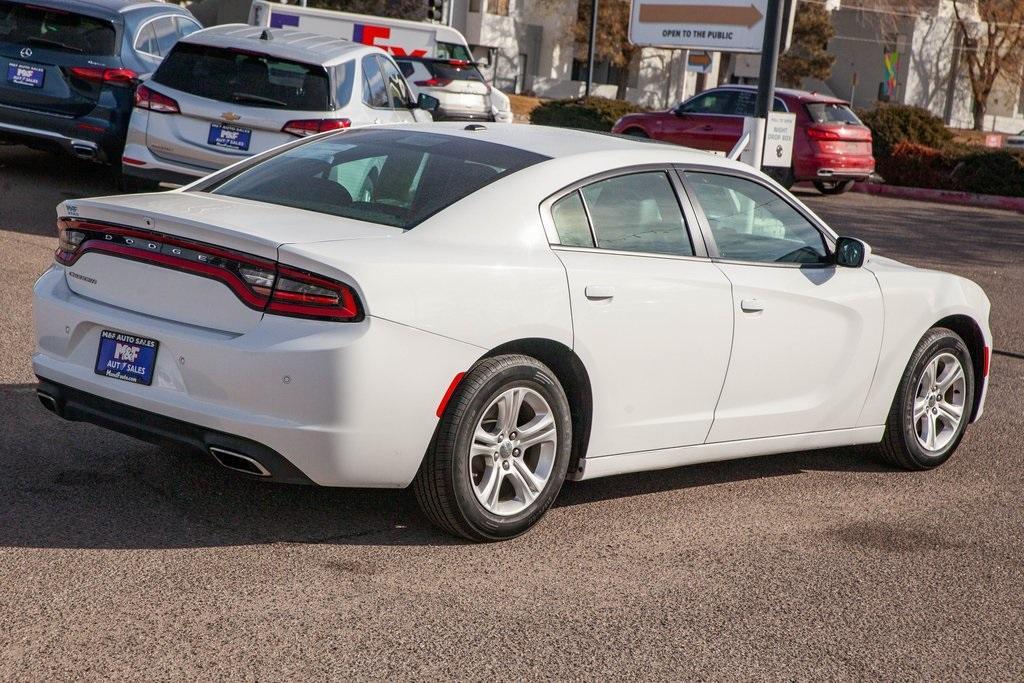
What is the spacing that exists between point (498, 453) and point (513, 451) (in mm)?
76

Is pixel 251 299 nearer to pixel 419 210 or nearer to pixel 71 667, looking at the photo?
pixel 419 210

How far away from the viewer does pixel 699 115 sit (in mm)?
22562

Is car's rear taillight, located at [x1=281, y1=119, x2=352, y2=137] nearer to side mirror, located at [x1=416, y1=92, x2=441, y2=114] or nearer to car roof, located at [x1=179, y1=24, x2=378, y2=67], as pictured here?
car roof, located at [x1=179, y1=24, x2=378, y2=67]

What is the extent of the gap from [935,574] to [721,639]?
127 cm

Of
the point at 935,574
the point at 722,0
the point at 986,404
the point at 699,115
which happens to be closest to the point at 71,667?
the point at 935,574

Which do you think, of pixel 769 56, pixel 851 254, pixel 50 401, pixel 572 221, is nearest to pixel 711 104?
pixel 769 56

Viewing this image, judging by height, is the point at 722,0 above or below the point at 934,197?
above

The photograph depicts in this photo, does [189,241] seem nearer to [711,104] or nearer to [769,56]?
[769,56]

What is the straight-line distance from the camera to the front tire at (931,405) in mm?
6836

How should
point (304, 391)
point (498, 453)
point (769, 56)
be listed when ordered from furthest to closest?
point (769, 56) → point (498, 453) → point (304, 391)

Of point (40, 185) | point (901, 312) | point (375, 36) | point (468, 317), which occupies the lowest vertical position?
point (40, 185)

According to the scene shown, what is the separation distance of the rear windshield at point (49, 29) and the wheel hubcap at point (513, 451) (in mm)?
9218

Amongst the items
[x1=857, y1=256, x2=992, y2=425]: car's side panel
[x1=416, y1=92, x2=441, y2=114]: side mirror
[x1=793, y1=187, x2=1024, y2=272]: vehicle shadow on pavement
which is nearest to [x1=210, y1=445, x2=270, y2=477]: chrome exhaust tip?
[x1=857, y1=256, x2=992, y2=425]: car's side panel

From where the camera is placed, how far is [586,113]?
28.4 meters
